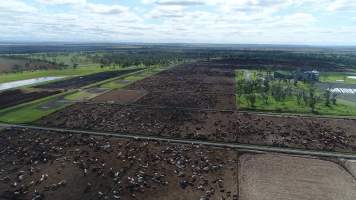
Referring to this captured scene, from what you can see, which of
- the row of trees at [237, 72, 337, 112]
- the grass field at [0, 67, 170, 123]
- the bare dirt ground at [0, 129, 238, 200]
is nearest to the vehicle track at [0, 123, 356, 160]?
the bare dirt ground at [0, 129, 238, 200]

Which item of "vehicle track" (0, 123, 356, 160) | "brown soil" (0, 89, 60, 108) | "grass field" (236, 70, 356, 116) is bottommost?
"vehicle track" (0, 123, 356, 160)

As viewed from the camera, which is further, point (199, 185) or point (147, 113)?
point (147, 113)

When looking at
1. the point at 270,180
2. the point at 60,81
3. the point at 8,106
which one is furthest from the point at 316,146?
the point at 60,81

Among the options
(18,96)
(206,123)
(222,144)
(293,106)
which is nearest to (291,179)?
(222,144)

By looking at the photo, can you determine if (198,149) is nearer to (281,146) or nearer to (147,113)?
(281,146)

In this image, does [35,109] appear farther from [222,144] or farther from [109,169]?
[222,144]

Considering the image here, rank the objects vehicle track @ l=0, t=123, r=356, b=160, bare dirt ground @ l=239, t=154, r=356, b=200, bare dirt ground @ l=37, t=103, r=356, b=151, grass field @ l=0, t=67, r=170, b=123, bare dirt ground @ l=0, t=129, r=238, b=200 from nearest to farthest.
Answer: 1. bare dirt ground @ l=239, t=154, r=356, b=200
2. bare dirt ground @ l=0, t=129, r=238, b=200
3. vehicle track @ l=0, t=123, r=356, b=160
4. bare dirt ground @ l=37, t=103, r=356, b=151
5. grass field @ l=0, t=67, r=170, b=123

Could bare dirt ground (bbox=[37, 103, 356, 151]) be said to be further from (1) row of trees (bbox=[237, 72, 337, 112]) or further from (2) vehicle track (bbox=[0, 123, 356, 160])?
(1) row of trees (bbox=[237, 72, 337, 112])
